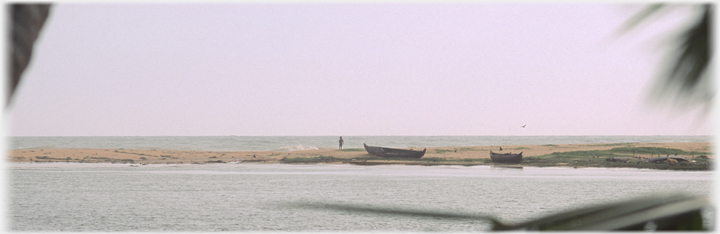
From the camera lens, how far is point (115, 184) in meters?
19.4

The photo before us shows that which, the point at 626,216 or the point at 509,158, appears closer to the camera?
the point at 626,216

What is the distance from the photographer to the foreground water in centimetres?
1211

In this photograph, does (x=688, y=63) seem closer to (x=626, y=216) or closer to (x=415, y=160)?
(x=626, y=216)

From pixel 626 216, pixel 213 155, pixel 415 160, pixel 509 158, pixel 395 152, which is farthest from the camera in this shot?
pixel 213 155

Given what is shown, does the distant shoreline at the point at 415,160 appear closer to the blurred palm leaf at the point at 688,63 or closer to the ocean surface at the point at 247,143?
the ocean surface at the point at 247,143

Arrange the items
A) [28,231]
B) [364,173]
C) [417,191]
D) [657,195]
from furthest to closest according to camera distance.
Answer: [364,173] → [417,191] → [28,231] → [657,195]

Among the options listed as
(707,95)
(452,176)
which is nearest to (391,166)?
(452,176)

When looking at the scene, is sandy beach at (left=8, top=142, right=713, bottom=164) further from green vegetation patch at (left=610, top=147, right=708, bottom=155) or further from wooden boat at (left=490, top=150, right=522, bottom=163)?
wooden boat at (left=490, top=150, right=522, bottom=163)

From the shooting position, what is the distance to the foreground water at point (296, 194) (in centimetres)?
1211

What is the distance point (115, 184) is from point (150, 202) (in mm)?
5024

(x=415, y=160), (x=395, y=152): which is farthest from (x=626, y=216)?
(x=395, y=152)

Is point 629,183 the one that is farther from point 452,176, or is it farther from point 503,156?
point 503,156

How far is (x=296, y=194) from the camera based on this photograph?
16750mm

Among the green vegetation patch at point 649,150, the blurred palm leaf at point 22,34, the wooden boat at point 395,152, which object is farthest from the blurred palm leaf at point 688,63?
the green vegetation patch at point 649,150
